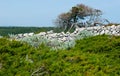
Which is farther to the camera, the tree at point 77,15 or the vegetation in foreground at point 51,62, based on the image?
the tree at point 77,15

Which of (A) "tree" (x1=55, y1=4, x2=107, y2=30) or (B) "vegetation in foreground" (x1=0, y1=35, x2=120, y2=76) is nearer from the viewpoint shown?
(B) "vegetation in foreground" (x1=0, y1=35, x2=120, y2=76)

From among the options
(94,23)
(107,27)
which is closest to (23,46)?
(107,27)

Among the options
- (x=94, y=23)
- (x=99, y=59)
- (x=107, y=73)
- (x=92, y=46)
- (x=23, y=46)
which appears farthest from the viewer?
(x=94, y=23)

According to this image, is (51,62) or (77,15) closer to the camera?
(51,62)

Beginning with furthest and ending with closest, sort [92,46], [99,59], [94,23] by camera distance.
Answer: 1. [94,23]
2. [92,46]
3. [99,59]

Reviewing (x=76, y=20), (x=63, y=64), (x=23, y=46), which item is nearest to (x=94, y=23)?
(x=76, y=20)

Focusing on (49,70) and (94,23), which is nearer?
(49,70)

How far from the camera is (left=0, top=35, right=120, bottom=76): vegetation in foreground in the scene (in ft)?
32.5

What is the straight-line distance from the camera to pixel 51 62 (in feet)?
34.1

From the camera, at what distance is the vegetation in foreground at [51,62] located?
9898mm

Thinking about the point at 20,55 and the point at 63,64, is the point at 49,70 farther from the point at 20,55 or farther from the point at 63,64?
the point at 20,55

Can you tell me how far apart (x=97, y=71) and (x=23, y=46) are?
248 cm

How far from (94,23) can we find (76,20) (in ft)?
7.14

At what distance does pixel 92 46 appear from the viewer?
42.1ft
